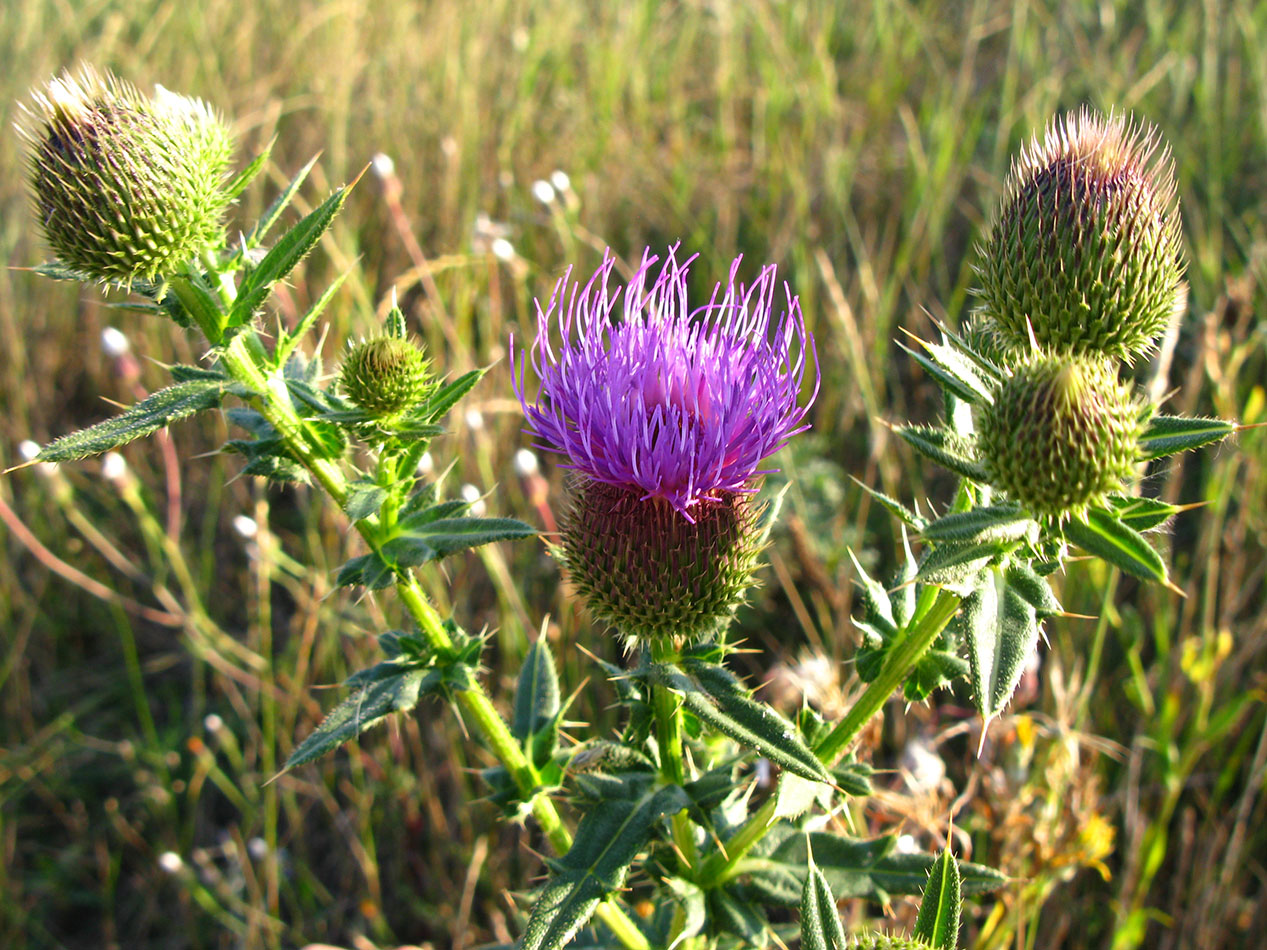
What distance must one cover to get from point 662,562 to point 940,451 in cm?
56

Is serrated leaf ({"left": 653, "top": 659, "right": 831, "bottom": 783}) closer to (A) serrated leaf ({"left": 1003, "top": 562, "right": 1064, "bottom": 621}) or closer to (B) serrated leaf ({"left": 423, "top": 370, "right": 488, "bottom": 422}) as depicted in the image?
(A) serrated leaf ({"left": 1003, "top": 562, "right": 1064, "bottom": 621})

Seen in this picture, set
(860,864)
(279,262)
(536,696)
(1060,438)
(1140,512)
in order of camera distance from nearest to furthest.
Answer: (1060,438), (1140,512), (279,262), (860,864), (536,696)

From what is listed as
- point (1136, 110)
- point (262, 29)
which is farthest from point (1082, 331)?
point (262, 29)

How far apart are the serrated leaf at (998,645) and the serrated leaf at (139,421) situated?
145 cm

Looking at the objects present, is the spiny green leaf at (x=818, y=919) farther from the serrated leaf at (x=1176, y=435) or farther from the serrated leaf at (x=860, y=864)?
the serrated leaf at (x=1176, y=435)

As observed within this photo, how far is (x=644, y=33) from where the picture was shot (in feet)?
23.0

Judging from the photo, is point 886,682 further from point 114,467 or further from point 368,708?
point 114,467

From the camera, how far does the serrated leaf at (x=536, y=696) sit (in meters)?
2.19

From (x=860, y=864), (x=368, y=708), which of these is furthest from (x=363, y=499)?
(x=860, y=864)

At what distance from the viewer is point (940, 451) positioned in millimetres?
1666

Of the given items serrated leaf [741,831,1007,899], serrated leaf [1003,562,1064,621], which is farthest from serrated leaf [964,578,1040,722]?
serrated leaf [741,831,1007,899]

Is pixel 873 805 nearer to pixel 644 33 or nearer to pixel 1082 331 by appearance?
pixel 1082 331

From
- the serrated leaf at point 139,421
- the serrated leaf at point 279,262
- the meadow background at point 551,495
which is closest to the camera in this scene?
the serrated leaf at point 139,421

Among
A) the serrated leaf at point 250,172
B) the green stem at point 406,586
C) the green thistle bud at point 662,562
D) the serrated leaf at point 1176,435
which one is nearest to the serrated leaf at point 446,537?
the green stem at point 406,586
